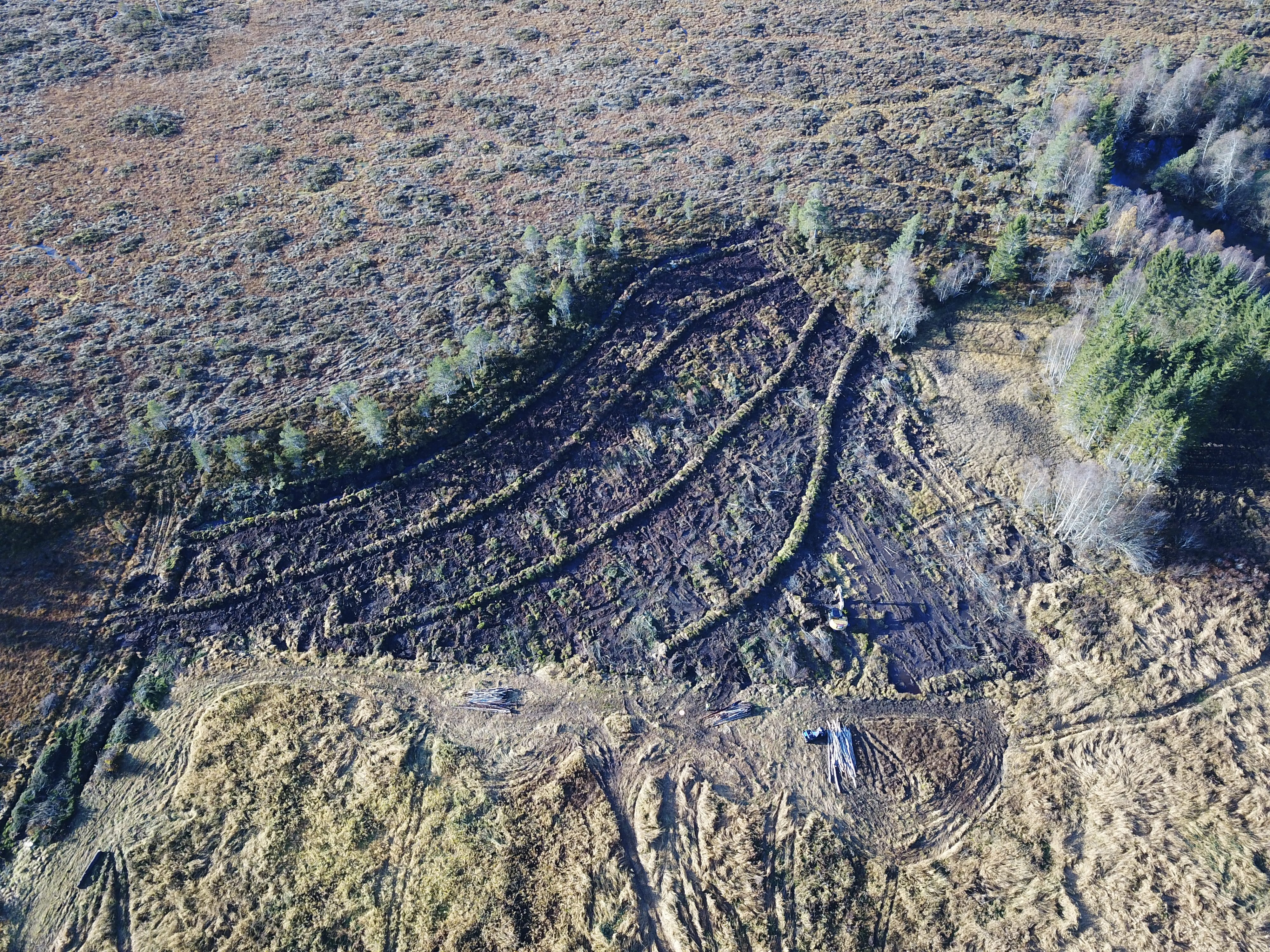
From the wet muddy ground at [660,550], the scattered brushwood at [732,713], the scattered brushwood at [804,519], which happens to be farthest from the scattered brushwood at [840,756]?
the scattered brushwood at [804,519]

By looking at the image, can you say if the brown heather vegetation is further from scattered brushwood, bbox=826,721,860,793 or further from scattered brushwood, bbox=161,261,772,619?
scattered brushwood, bbox=826,721,860,793

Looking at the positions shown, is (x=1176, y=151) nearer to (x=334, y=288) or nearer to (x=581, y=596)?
(x=581, y=596)

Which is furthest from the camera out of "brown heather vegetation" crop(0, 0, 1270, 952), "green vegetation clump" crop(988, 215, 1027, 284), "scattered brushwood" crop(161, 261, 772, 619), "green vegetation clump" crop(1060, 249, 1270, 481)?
"green vegetation clump" crop(988, 215, 1027, 284)

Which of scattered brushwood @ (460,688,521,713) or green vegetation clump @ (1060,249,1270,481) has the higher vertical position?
green vegetation clump @ (1060,249,1270,481)

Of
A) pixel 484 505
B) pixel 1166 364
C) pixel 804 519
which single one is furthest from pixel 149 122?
pixel 1166 364

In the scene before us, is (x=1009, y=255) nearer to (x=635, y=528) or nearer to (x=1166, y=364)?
(x=1166, y=364)

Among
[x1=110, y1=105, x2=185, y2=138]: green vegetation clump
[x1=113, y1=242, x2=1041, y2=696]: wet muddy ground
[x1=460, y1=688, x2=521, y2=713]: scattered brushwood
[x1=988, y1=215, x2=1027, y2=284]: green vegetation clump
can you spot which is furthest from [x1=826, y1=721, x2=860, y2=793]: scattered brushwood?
[x1=110, y1=105, x2=185, y2=138]: green vegetation clump

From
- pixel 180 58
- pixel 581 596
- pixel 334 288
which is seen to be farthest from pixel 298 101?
pixel 581 596
